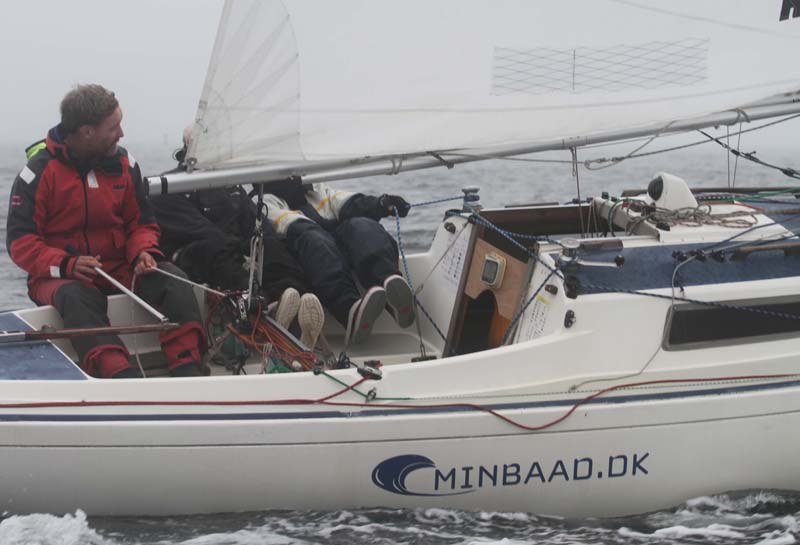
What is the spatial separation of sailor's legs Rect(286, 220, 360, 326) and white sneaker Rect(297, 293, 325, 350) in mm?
290

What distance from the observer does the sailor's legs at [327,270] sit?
5.12 metres

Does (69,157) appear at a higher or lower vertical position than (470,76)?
lower

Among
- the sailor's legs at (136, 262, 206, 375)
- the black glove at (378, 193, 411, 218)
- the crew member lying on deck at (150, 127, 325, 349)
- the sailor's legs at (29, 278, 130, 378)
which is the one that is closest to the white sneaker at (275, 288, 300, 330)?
the crew member lying on deck at (150, 127, 325, 349)

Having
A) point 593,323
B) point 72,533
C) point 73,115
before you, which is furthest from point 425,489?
point 73,115

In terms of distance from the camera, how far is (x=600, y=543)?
4.12 meters

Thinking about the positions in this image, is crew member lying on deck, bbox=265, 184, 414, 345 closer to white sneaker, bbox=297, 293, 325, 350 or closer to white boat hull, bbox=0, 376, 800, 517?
white sneaker, bbox=297, 293, 325, 350

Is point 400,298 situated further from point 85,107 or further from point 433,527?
point 85,107

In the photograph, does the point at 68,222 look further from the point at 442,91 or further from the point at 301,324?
the point at 442,91

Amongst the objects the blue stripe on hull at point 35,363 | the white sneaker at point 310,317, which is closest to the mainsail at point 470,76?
the white sneaker at point 310,317

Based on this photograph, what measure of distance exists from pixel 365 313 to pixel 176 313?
35.4 inches

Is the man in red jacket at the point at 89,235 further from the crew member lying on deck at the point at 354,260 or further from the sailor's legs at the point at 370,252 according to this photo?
the sailor's legs at the point at 370,252

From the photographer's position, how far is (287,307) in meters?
4.85

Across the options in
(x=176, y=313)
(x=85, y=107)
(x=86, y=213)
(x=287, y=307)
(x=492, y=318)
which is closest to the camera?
(x=85, y=107)

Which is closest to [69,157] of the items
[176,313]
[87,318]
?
[87,318]
